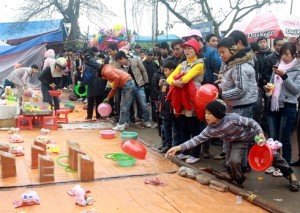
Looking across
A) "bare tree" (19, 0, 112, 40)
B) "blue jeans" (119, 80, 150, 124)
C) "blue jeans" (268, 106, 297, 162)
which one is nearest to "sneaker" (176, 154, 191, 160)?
"blue jeans" (268, 106, 297, 162)

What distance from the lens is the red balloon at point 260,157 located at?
163 inches

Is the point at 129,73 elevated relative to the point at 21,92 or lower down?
elevated

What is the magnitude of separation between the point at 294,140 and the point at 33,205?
4853 millimetres

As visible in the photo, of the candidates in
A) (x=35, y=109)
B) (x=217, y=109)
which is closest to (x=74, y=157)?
(x=217, y=109)

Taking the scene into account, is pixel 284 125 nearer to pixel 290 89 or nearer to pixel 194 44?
pixel 290 89

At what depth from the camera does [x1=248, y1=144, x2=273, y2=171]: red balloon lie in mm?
4133

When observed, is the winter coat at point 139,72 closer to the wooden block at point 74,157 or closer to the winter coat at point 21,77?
the wooden block at point 74,157

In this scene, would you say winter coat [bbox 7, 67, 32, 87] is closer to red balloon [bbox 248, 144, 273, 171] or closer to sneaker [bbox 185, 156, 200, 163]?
sneaker [bbox 185, 156, 200, 163]

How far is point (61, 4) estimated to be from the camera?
24.3m

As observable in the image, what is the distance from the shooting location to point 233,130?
430cm

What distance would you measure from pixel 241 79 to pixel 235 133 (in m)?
0.65

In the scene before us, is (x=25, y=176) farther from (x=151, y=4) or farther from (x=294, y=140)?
(x=151, y=4)

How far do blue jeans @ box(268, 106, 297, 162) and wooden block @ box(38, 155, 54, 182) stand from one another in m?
2.75

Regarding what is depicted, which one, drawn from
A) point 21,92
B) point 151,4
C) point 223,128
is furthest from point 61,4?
point 223,128
